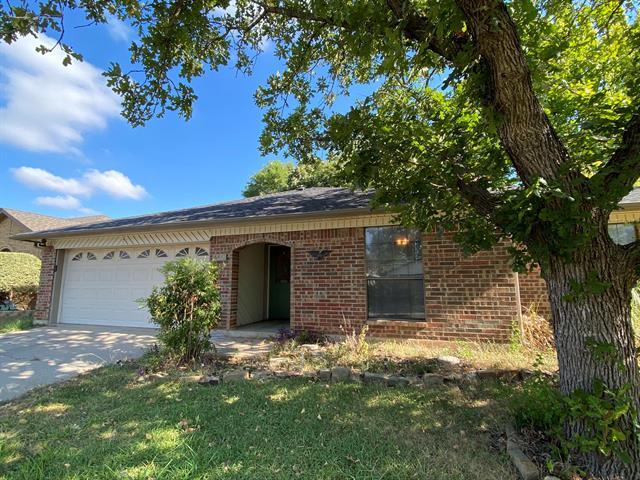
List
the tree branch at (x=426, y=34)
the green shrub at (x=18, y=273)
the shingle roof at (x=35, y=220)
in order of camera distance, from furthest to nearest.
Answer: the shingle roof at (x=35, y=220), the green shrub at (x=18, y=273), the tree branch at (x=426, y=34)

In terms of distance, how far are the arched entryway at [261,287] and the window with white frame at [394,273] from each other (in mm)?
2684

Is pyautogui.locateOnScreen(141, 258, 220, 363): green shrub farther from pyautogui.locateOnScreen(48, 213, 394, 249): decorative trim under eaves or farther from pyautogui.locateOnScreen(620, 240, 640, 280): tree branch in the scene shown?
pyautogui.locateOnScreen(620, 240, 640, 280): tree branch

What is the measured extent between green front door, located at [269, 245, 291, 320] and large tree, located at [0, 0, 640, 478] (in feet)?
22.2

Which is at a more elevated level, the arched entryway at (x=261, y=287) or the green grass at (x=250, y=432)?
the arched entryway at (x=261, y=287)

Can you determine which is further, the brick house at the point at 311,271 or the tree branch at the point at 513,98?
the brick house at the point at 311,271

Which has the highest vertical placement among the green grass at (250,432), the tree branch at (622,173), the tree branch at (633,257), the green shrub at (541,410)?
the tree branch at (622,173)

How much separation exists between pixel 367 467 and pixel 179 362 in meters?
3.74

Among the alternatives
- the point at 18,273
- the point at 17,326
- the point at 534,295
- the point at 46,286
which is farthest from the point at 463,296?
A: the point at 18,273

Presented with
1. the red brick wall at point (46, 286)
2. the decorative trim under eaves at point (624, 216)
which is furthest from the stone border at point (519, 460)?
the red brick wall at point (46, 286)

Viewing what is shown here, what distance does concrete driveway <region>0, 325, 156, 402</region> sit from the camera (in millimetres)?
4922

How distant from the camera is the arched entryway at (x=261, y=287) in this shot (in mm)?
8930

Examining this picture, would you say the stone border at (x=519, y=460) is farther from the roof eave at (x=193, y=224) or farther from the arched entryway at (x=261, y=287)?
the arched entryway at (x=261, y=287)

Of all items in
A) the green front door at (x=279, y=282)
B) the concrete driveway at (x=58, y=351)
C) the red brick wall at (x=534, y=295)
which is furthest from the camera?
the green front door at (x=279, y=282)

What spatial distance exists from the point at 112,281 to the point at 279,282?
5024 mm
